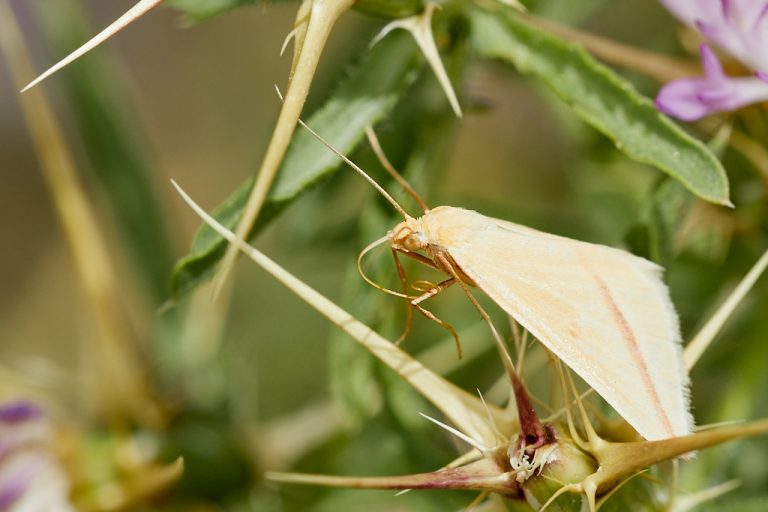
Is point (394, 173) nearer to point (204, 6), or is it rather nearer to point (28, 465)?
point (204, 6)

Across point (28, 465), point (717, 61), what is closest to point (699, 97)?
point (717, 61)

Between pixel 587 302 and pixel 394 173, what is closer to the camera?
pixel 587 302

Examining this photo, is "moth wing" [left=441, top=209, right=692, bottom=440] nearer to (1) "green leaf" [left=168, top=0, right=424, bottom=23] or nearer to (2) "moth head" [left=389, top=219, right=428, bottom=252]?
(2) "moth head" [left=389, top=219, right=428, bottom=252]

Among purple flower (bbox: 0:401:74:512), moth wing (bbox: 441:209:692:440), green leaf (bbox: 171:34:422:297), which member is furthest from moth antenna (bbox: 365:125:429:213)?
purple flower (bbox: 0:401:74:512)

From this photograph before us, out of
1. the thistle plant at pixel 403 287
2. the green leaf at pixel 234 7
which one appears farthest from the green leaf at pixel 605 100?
the green leaf at pixel 234 7

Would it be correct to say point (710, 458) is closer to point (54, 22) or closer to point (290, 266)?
point (290, 266)

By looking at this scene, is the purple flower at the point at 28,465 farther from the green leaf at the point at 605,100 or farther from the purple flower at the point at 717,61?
the purple flower at the point at 717,61
